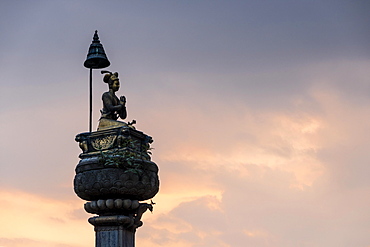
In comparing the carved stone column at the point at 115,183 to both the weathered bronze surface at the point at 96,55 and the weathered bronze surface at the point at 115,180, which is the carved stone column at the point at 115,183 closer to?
the weathered bronze surface at the point at 115,180

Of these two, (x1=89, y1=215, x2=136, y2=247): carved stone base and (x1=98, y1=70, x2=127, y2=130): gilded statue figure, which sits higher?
(x1=98, y1=70, x2=127, y2=130): gilded statue figure

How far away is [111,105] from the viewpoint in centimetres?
1884

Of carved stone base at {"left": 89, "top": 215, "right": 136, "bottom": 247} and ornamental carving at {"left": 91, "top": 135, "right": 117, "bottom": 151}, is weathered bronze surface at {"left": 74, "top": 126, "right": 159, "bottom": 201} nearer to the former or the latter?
ornamental carving at {"left": 91, "top": 135, "right": 117, "bottom": 151}

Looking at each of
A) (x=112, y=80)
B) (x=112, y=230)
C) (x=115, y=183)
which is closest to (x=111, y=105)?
(x=112, y=80)

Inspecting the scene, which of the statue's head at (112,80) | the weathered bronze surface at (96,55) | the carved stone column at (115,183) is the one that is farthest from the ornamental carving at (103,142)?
the weathered bronze surface at (96,55)

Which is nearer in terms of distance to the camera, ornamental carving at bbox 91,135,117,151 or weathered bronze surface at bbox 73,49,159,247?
weathered bronze surface at bbox 73,49,159,247

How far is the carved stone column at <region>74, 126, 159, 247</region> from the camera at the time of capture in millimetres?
17406

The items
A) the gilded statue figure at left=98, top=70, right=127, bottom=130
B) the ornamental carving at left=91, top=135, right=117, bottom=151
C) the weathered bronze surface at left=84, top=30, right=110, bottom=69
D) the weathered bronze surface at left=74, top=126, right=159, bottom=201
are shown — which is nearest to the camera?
the weathered bronze surface at left=74, top=126, right=159, bottom=201

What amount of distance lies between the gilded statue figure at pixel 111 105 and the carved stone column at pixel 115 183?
0.52 meters

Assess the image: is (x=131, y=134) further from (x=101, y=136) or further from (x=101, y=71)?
(x=101, y=71)

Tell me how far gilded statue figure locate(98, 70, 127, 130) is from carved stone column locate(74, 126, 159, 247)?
20.4 inches

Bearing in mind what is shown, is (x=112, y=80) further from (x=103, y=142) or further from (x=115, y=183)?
(x=115, y=183)

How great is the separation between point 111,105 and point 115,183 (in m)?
2.64

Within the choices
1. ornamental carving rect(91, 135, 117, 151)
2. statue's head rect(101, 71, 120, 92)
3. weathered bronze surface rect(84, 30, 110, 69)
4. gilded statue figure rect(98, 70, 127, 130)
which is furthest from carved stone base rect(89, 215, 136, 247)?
weathered bronze surface rect(84, 30, 110, 69)
